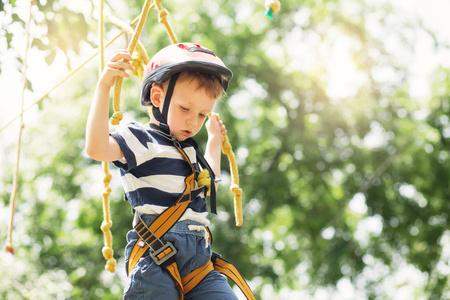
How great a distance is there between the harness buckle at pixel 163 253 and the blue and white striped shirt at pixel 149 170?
Result: 131mm

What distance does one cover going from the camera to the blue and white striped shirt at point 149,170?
9.71 ft

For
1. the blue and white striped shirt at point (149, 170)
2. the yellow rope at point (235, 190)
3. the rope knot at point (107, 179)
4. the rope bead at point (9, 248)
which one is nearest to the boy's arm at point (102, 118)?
the blue and white striped shirt at point (149, 170)

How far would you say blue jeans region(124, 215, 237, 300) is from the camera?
293 cm

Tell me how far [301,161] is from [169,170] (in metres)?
13.1

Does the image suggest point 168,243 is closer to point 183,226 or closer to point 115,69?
point 183,226

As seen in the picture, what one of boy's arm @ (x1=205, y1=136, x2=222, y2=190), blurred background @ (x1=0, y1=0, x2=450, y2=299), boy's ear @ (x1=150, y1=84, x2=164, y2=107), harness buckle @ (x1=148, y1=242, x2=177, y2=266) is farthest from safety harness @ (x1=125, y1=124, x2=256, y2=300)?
blurred background @ (x1=0, y1=0, x2=450, y2=299)

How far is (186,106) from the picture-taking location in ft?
9.96

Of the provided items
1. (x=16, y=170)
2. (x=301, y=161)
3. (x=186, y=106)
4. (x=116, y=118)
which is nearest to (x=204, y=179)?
(x=186, y=106)

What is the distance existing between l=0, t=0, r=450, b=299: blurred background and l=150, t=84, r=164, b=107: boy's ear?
11.3 m

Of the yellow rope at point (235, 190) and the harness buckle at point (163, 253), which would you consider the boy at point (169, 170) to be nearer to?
the harness buckle at point (163, 253)

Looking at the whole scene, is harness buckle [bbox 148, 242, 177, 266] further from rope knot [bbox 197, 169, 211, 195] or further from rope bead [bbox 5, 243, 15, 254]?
rope bead [bbox 5, 243, 15, 254]

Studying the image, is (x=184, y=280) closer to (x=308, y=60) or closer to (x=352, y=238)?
(x=352, y=238)

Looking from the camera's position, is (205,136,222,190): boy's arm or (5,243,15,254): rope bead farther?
(5,243,15,254): rope bead

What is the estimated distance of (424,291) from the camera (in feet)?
49.3
